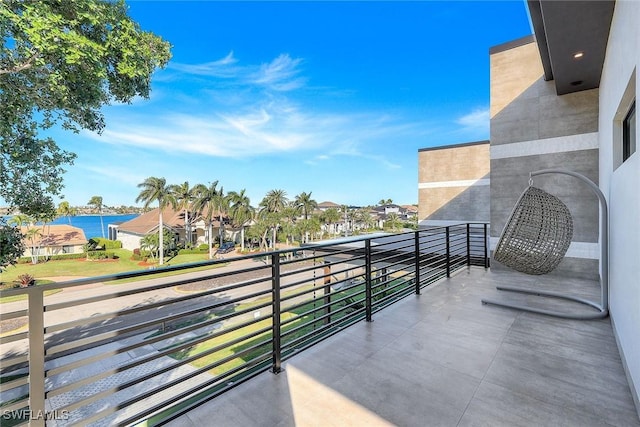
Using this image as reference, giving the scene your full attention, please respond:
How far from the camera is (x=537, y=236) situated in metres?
3.56

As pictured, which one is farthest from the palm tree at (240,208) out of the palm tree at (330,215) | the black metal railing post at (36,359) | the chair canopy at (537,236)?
the black metal railing post at (36,359)

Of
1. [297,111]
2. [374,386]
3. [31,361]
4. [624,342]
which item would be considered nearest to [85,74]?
[31,361]

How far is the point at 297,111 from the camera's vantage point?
22.0 m

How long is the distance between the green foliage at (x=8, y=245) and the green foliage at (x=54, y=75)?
44cm

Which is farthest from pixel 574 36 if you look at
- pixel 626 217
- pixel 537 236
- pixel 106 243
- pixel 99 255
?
pixel 106 243

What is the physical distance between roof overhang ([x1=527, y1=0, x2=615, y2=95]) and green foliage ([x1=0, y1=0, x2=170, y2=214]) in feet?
→ 21.3

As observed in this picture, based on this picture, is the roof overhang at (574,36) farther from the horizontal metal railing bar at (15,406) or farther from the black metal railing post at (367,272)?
the horizontal metal railing bar at (15,406)

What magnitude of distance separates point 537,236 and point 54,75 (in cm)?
744

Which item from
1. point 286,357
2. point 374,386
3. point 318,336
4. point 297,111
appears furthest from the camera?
point 297,111

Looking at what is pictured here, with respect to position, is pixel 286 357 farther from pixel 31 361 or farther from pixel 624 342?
pixel 624 342

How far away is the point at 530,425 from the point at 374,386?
89cm

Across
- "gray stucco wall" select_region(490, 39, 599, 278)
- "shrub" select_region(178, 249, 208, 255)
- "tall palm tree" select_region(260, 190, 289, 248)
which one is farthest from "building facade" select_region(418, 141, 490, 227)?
"shrub" select_region(178, 249, 208, 255)

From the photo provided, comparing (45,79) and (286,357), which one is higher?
(45,79)

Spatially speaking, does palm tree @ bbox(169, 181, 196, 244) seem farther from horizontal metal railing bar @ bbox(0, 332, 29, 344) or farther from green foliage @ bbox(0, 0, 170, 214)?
horizontal metal railing bar @ bbox(0, 332, 29, 344)
